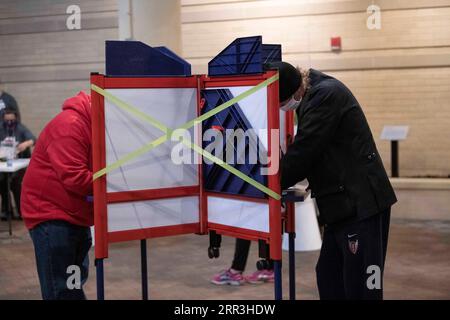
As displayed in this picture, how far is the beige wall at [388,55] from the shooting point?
920cm

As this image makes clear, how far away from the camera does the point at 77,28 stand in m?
10.6

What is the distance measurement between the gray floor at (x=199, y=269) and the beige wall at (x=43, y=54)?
3117mm

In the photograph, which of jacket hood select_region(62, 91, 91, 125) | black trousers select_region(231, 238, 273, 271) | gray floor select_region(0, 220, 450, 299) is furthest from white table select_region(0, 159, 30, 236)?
jacket hood select_region(62, 91, 91, 125)

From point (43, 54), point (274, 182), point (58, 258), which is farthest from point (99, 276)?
point (43, 54)

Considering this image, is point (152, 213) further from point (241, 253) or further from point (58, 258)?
point (241, 253)

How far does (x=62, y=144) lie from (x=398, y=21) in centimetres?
687

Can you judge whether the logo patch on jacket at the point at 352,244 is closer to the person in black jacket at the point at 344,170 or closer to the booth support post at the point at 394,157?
the person in black jacket at the point at 344,170

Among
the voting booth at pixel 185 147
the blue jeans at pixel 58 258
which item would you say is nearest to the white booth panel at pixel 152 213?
the voting booth at pixel 185 147

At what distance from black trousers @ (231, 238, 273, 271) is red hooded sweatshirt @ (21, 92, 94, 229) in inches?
94.3

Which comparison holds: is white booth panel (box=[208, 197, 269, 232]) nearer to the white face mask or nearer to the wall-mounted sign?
the white face mask

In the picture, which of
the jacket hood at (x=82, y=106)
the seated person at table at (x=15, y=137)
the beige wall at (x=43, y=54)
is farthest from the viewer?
the beige wall at (x=43, y=54)

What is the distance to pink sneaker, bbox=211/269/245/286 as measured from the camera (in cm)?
593

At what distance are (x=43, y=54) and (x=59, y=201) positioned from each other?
7.87 meters
